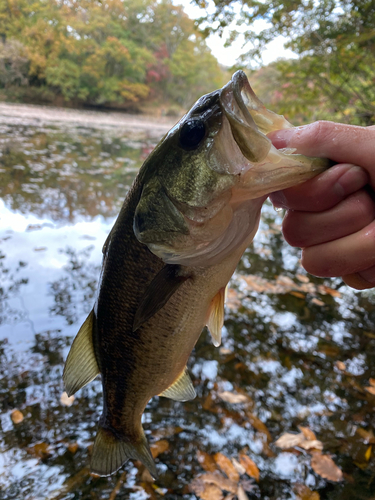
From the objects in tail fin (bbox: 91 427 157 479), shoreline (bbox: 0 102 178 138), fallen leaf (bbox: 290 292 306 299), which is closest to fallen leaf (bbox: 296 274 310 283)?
fallen leaf (bbox: 290 292 306 299)

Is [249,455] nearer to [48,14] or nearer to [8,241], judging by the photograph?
[8,241]

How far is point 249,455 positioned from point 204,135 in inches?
95.0

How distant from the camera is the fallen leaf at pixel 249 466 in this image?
2377 millimetres

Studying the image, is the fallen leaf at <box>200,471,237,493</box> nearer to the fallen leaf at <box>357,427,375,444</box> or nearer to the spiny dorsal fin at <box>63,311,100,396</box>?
the fallen leaf at <box>357,427,375,444</box>

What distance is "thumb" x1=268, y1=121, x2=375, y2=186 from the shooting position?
1078 millimetres

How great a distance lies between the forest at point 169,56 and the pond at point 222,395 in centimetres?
417

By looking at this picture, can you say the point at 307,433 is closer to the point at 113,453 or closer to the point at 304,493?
the point at 304,493

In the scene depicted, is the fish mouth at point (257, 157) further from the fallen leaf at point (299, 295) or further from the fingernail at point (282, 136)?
the fallen leaf at point (299, 295)

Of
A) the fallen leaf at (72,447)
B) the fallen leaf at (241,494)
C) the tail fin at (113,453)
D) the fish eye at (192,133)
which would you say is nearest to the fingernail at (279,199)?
the fish eye at (192,133)

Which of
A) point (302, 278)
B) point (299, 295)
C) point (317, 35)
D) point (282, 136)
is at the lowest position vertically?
point (299, 295)

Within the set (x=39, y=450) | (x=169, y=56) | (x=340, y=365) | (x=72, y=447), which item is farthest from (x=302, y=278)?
(x=169, y=56)

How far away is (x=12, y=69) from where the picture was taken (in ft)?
94.5

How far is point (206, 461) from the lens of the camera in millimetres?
2441

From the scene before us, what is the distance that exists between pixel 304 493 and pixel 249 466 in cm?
39
